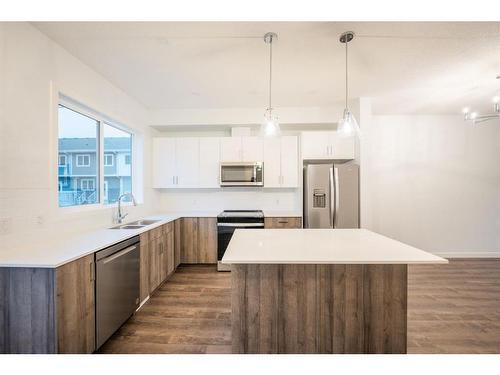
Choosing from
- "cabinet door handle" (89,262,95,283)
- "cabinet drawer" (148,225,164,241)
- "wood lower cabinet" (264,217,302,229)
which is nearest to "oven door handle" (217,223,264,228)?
"wood lower cabinet" (264,217,302,229)

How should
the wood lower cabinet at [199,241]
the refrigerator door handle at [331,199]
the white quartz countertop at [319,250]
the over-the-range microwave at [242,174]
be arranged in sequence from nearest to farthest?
1. the white quartz countertop at [319,250]
2. the refrigerator door handle at [331,199]
3. the wood lower cabinet at [199,241]
4. the over-the-range microwave at [242,174]

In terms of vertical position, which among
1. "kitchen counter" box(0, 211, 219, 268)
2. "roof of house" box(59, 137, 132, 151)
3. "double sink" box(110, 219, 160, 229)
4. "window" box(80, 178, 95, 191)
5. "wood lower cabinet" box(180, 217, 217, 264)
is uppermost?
"roof of house" box(59, 137, 132, 151)

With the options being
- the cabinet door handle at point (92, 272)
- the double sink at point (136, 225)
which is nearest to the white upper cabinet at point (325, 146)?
the double sink at point (136, 225)

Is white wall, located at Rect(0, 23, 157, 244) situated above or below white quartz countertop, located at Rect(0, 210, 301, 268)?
above

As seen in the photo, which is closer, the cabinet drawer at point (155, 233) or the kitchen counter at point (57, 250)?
the kitchen counter at point (57, 250)

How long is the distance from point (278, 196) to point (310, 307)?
285 centimetres

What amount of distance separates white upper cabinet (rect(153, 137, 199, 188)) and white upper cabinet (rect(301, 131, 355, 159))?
1922mm

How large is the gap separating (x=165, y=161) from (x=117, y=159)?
0.82m

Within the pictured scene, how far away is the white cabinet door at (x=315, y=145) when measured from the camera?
12.7ft

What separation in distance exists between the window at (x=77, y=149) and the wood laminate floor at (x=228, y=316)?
4.70ft

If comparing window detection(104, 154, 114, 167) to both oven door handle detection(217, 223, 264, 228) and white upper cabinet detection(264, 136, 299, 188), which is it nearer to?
oven door handle detection(217, 223, 264, 228)

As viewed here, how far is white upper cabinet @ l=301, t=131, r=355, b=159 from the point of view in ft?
12.5

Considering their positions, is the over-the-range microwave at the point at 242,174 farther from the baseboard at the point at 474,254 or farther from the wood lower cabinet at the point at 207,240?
the baseboard at the point at 474,254

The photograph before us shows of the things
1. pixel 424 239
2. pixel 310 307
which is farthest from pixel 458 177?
pixel 310 307
